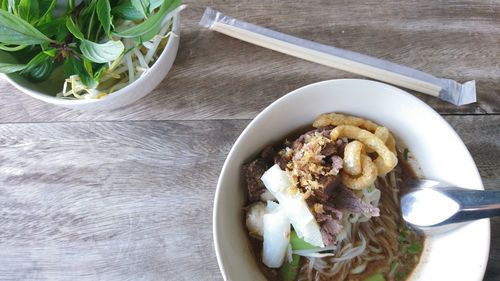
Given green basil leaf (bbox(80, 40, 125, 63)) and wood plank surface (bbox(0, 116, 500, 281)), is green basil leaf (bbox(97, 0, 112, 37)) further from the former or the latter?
wood plank surface (bbox(0, 116, 500, 281))

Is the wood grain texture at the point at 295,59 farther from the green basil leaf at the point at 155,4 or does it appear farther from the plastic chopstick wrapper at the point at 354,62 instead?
the green basil leaf at the point at 155,4

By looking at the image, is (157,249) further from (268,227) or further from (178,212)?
(268,227)

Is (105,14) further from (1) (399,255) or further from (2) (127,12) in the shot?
(1) (399,255)

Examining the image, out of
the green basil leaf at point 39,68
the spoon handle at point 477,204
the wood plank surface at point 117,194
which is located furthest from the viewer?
the wood plank surface at point 117,194

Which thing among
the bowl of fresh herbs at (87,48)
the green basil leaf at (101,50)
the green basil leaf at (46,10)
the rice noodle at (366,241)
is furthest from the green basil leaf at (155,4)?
the rice noodle at (366,241)

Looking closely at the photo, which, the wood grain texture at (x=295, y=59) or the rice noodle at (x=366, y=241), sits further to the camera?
the wood grain texture at (x=295, y=59)

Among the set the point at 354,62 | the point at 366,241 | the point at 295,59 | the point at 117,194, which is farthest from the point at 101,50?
the point at 366,241
